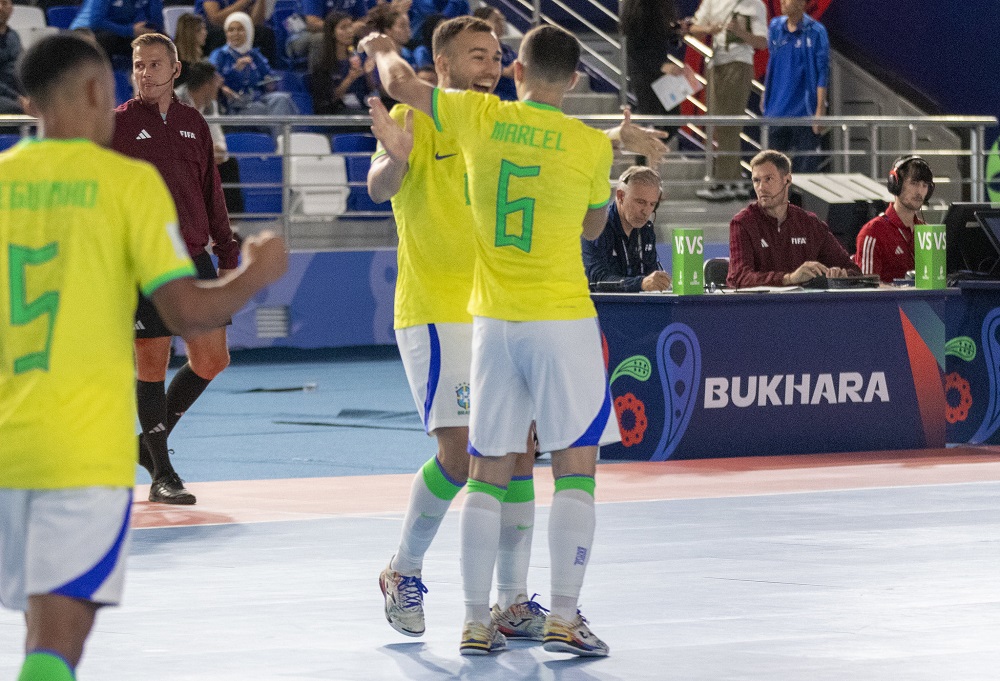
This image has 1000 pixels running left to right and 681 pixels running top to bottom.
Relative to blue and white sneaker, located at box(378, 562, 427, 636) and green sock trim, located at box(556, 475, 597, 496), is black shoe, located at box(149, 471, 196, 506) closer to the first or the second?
blue and white sneaker, located at box(378, 562, 427, 636)

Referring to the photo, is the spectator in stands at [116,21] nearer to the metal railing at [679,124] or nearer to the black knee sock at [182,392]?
the metal railing at [679,124]

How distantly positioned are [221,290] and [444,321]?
2.31m

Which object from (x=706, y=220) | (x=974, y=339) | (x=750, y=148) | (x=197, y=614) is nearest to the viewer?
(x=197, y=614)

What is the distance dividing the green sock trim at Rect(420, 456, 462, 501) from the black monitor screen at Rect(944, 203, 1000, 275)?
6.24 m

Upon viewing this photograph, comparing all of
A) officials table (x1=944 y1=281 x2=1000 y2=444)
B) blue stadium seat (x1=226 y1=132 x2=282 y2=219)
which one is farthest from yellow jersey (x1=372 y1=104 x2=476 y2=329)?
blue stadium seat (x1=226 y1=132 x2=282 y2=219)

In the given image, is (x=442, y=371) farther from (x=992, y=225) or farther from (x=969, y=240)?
(x=969, y=240)

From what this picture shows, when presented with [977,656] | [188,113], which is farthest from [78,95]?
[188,113]

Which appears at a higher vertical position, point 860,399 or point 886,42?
point 886,42

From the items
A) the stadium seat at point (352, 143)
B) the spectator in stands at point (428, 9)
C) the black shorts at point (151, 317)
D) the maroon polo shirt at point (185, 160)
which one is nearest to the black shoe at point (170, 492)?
the black shorts at point (151, 317)

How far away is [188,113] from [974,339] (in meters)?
5.37

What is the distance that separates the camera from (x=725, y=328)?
32.8 ft

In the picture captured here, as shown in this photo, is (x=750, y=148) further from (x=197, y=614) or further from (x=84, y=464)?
(x=84, y=464)

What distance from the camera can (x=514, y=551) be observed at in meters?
5.78

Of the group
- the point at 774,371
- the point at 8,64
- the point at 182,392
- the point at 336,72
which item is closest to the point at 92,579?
the point at 182,392
